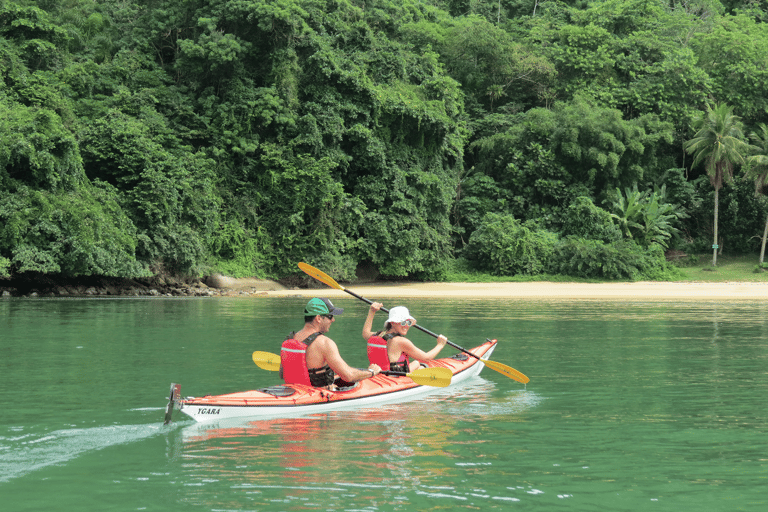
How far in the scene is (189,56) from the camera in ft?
103

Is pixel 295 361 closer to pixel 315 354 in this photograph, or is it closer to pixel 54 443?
pixel 315 354

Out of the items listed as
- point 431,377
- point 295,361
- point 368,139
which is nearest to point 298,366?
point 295,361

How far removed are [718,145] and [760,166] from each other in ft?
7.85

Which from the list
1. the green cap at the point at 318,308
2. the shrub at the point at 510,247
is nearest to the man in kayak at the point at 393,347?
the green cap at the point at 318,308

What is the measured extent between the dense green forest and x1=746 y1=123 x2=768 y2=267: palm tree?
163mm

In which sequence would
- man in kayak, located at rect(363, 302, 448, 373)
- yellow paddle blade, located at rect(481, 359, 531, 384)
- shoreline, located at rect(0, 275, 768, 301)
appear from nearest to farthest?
man in kayak, located at rect(363, 302, 448, 373), yellow paddle blade, located at rect(481, 359, 531, 384), shoreline, located at rect(0, 275, 768, 301)

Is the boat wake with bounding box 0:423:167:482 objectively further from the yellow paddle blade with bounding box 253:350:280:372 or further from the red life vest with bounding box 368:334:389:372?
the red life vest with bounding box 368:334:389:372

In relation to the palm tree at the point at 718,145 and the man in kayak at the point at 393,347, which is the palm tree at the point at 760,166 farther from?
the man in kayak at the point at 393,347

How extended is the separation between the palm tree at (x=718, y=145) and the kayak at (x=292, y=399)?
3180 centimetres

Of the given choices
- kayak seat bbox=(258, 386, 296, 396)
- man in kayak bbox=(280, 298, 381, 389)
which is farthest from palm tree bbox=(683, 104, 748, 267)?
kayak seat bbox=(258, 386, 296, 396)

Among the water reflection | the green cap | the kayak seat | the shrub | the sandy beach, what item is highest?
the shrub

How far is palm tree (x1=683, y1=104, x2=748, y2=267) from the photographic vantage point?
36.0 meters

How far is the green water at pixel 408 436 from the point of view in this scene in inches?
213

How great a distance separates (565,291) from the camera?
98.4 ft
